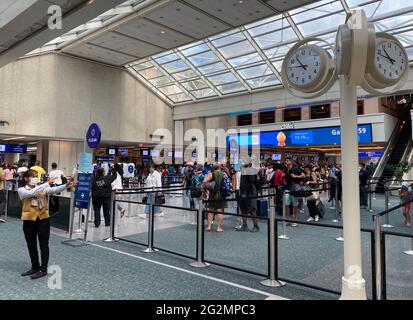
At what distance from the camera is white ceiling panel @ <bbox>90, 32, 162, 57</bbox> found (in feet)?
57.7

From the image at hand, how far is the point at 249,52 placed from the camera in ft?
61.8

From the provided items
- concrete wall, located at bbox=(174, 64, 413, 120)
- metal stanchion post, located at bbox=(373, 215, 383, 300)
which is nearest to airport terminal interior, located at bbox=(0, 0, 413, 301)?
metal stanchion post, located at bbox=(373, 215, 383, 300)

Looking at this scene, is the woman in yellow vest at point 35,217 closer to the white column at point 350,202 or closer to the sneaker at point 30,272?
the sneaker at point 30,272

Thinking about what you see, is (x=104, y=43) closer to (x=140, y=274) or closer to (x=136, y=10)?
(x=136, y=10)

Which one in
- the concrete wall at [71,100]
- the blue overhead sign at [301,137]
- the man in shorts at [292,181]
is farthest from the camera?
the blue overhead sign at [301,137]

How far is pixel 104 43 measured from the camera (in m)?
18.7

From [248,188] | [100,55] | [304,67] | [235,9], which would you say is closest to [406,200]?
[248,188]

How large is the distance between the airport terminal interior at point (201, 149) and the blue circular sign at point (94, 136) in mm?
64

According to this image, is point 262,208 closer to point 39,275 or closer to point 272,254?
point 272,254

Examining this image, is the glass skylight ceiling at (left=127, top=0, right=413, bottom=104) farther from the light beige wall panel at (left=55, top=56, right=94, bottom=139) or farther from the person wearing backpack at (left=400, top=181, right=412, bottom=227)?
the person wearing backpack at (left=400, top=181, right=412, bottom=227)

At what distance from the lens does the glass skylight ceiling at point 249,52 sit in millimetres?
14555

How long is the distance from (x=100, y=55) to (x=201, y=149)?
9870mm

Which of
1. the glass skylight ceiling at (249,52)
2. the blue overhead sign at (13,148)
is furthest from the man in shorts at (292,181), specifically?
the blue overhead sign at (13,148)
